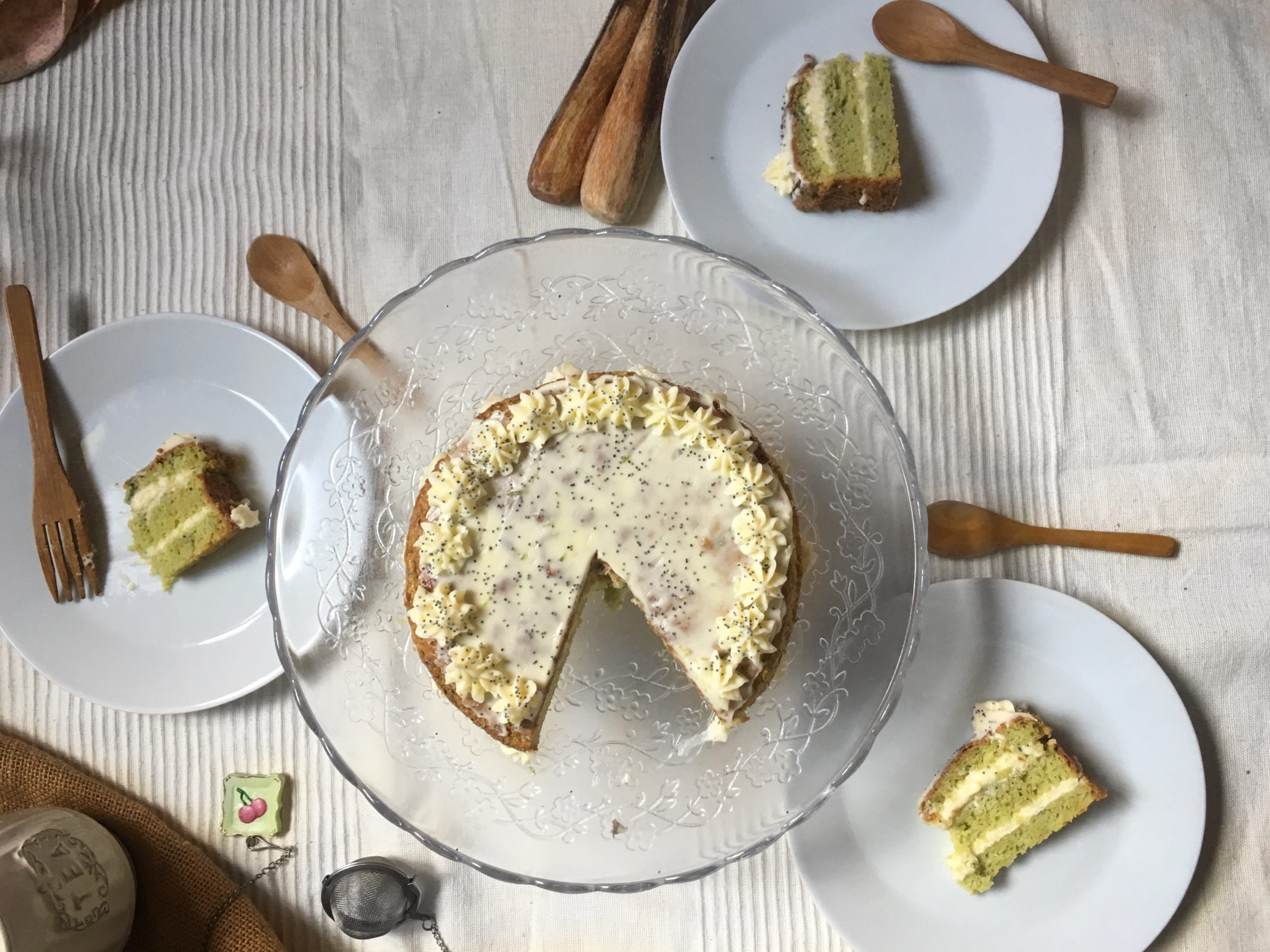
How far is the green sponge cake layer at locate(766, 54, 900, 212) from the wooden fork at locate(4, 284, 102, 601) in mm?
1762

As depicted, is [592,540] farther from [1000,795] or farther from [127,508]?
[127,508]

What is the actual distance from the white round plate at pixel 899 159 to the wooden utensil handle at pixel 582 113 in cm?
18

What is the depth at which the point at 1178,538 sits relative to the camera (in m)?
2.21

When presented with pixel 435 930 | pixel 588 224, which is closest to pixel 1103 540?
pixel 588 224

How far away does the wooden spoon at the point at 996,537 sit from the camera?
2131 millimetres

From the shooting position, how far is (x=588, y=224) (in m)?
2.29

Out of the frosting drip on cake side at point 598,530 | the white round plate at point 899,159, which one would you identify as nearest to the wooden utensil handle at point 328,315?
the frosting drip on cake side at point 598,530

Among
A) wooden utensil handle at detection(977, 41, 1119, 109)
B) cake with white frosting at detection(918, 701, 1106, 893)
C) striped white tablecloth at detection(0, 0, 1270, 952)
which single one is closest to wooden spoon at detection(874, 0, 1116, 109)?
wooden utensil handle at detection(977, 41, 1119, 109)

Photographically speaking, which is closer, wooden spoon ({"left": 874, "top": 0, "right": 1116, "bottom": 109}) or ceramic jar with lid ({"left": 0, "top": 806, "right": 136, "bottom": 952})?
ceramic jar with lid ({"left": 0, "top": 806, "right": 136, "bottom": 952})

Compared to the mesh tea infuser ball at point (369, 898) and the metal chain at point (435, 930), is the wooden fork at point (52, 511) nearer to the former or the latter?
the mesh tea infuser ball at point (369, 898)

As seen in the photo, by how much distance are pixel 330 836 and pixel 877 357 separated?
169 centimetres

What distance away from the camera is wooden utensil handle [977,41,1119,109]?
2.17 m

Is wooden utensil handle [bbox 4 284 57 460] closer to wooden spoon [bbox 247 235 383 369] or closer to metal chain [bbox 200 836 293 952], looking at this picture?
wooden spoon [bbox 247 235 383 369]

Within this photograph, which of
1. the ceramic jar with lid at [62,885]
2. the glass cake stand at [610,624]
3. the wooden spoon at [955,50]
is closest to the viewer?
the ceramic jar with lid at [62,885]
